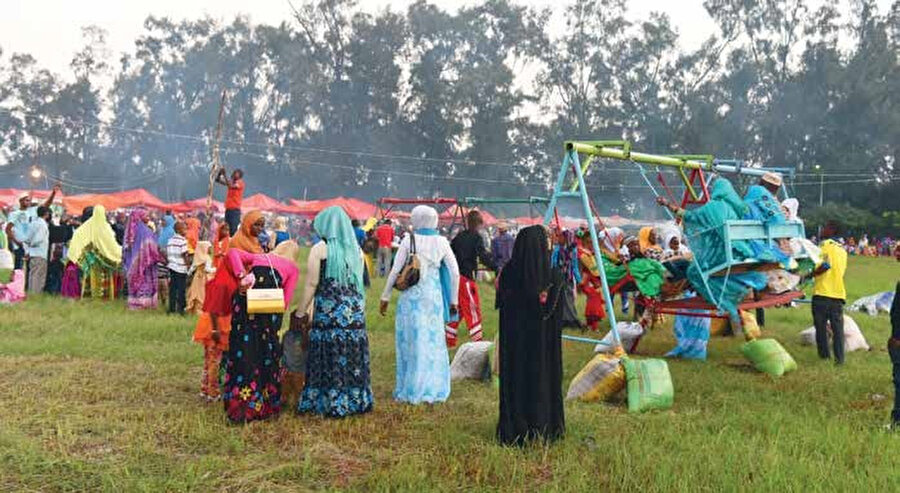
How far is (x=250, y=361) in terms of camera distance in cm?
521

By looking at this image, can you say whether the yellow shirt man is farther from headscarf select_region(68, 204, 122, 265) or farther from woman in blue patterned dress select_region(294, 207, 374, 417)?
headscarf select_region(68, 204, 122, 265)

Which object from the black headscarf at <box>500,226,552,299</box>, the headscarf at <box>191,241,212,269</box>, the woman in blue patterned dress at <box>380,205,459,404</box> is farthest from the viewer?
the headscarf at <box>191,241,212,269</box>

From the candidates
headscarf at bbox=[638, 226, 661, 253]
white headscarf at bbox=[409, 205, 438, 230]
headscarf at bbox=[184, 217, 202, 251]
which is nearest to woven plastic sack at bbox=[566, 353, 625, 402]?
white headscarf at bbox=[409, 205, 438, 230]

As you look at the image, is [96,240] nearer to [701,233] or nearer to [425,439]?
[425,439]

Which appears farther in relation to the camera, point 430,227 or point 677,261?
point 677,261

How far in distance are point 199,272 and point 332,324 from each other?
5.25 metres

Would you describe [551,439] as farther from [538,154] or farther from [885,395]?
[538,154]

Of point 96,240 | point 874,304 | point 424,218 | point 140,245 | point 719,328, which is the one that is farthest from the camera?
point 874,304

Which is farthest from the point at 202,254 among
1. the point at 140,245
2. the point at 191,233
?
the point at 140,245

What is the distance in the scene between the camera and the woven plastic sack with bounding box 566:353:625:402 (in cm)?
609

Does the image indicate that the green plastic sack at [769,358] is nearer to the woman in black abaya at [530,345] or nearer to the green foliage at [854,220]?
the woman in black abaya at [530,345]

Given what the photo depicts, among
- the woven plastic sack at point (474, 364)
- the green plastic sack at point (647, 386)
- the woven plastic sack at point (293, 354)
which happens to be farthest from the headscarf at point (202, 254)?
the green plastic sack at point (647, 386)

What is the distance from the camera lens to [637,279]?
7469 millimetres

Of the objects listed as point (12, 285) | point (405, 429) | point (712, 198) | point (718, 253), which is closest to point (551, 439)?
point (405, 429)
